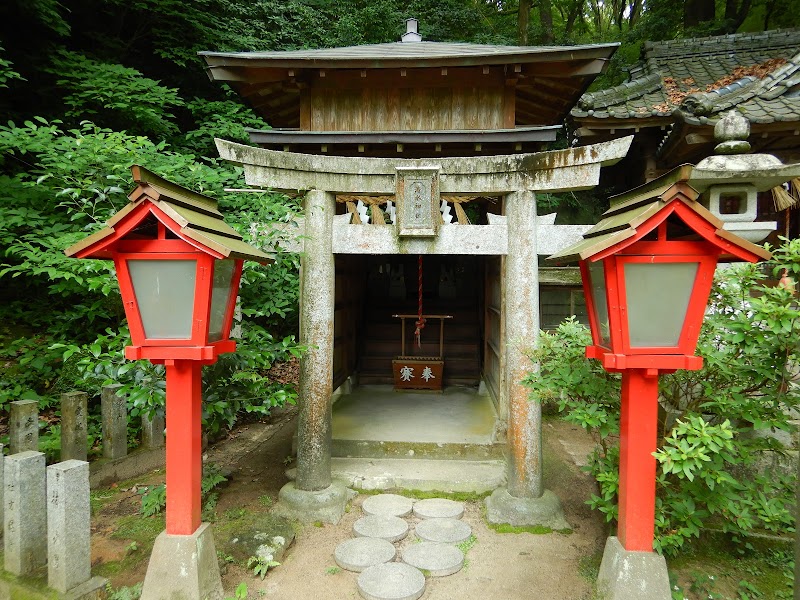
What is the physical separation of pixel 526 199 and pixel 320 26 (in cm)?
1186

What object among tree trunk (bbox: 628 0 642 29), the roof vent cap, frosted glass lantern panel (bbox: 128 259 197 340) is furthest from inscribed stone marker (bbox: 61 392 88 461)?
tree trunk (bbox: 628 0 642 29)

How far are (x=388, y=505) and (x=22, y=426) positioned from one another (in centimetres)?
388

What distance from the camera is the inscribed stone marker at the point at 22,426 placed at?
14.4 ft

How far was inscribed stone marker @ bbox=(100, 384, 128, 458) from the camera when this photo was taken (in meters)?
5.52

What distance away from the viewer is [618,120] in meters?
7.11

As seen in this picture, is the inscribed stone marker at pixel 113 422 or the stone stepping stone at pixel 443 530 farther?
the inscribed stone marker at pixel 113 422

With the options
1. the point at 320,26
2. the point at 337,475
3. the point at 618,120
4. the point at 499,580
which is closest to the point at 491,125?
the point at 618,120

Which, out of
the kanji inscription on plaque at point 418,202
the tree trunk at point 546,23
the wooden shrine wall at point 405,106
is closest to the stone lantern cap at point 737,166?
the kanji inscription on plaque at point 418,202

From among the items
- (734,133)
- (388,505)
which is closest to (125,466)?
(388,505)

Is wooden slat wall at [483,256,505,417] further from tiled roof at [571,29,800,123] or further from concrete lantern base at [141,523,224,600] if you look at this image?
concrete lantern base at [141,523,224,600]

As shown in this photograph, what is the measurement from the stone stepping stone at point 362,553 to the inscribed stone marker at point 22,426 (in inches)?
126

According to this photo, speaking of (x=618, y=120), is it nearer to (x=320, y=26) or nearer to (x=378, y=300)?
(x=378, y=300)

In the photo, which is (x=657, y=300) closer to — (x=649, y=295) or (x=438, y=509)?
(x=649, y=295)

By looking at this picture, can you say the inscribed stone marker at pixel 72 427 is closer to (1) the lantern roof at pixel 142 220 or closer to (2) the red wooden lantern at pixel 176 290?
(2) the red wooden lantern at pixel 176 290
